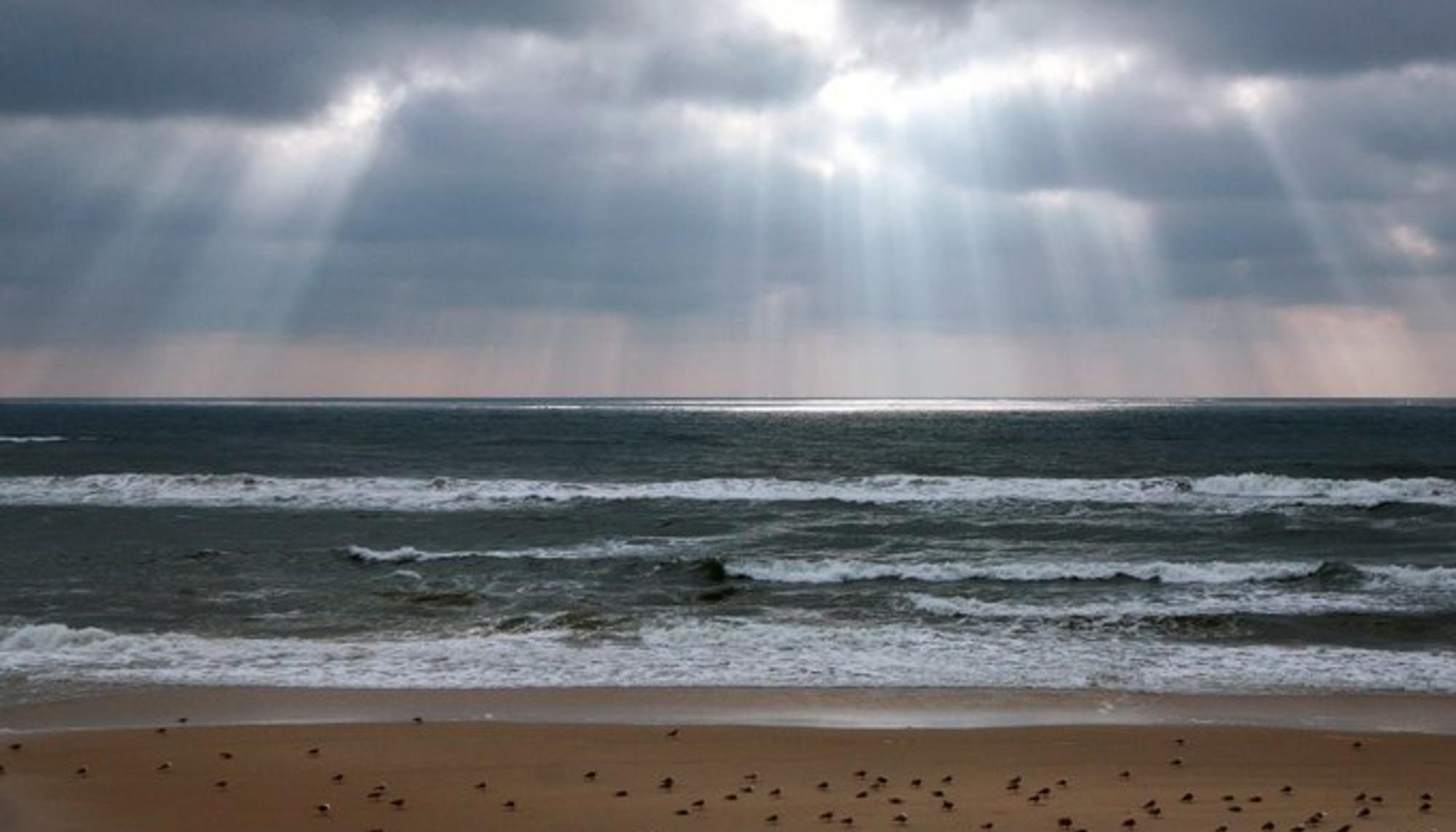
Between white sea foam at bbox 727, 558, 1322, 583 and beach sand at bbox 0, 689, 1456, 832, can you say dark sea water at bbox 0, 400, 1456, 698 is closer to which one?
white sea foam at bbox 727, 558, 1322, 583

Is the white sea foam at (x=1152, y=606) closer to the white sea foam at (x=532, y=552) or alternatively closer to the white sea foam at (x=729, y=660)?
the white sea foam at (x=729, y=660)

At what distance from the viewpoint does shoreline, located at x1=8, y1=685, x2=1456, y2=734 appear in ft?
37.1

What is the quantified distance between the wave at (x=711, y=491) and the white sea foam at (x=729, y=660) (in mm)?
17573

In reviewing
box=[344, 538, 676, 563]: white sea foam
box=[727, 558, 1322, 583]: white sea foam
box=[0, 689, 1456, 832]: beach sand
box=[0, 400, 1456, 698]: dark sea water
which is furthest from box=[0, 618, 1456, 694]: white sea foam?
box=[344, 538, 676, 563]: white sea foam

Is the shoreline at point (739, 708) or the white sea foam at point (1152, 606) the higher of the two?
the white sea foam at point (1152, 606)

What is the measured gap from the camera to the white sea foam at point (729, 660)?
13.1m

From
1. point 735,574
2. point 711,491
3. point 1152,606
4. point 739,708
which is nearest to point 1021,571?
point 1152,606

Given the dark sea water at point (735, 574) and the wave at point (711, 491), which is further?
the wave at point (711, 491)

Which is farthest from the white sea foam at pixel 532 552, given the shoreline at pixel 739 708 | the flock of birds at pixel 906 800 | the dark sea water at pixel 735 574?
the flock of birds at pixel 906 800

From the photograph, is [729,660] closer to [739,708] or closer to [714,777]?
[739,708]

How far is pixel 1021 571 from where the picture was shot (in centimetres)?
Result: 2122

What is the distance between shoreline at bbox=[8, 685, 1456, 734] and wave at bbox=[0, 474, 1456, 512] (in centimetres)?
2022

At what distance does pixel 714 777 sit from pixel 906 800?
1437 millimetres

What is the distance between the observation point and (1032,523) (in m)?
28.8
